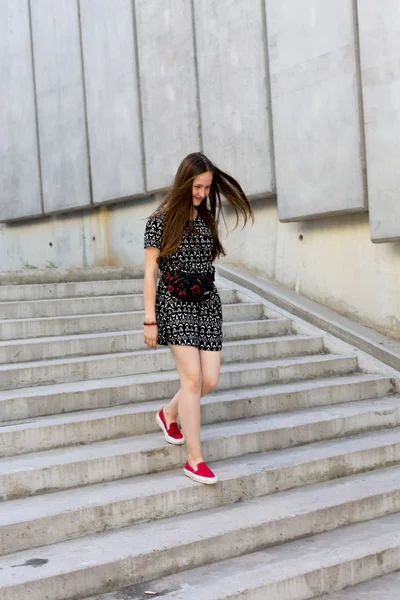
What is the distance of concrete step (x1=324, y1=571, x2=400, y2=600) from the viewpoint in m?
3.53

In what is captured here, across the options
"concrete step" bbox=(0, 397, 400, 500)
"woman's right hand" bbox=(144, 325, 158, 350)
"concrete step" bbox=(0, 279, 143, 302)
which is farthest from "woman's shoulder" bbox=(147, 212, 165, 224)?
"concrete step" bbox=(0, 279, 143, 302)

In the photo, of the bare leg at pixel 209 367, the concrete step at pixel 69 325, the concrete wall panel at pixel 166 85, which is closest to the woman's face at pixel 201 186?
the bare leg at pixel 209 367

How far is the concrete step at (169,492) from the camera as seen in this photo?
11.8 feet

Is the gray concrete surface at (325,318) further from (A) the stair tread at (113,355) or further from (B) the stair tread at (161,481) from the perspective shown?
(B) the stair tread at (161,481)

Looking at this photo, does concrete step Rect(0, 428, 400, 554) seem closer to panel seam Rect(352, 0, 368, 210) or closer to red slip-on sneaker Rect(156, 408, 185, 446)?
red slip-on sneaker Rect(156, 408, 185, 446)

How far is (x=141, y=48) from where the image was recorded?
951 cm

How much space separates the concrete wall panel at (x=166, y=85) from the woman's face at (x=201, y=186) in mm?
4846

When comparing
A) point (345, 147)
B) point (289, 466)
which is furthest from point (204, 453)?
point (345, 147)

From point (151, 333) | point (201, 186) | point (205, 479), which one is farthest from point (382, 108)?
point (205, 479)

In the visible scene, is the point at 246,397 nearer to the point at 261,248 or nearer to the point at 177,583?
the point at 177,583

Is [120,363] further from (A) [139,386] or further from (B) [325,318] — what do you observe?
(B) [325,318]

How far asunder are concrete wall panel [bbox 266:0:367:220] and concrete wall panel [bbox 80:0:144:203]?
8.25ft

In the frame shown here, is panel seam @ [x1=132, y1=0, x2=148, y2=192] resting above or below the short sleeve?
above

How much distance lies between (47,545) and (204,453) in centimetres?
122
